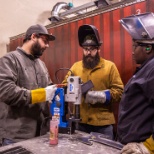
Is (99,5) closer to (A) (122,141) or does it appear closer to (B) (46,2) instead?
(A) (122,141)

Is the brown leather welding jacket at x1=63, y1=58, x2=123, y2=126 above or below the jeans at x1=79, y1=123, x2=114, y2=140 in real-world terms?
above

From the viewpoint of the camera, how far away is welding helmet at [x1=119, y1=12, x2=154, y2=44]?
1.19 m

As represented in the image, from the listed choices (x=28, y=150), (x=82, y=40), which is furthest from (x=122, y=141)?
(x=82, y=40)

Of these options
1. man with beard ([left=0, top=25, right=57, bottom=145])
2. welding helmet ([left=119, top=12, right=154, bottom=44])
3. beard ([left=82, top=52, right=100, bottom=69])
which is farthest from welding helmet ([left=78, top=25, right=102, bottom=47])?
welding helmet ([left=119, top=12, right=154, bottom=44])

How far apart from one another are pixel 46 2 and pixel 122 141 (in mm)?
3623

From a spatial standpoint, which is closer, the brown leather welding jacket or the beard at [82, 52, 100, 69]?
the brown leather welding jacket

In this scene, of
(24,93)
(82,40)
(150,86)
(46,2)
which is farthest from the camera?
(46,2)

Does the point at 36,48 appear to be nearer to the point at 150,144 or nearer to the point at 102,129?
the point at 102,129

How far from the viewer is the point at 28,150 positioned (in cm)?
124

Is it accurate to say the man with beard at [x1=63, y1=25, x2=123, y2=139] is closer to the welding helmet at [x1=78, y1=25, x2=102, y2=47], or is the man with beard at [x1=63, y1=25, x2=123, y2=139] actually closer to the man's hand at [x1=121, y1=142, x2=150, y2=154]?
the welding helmet at [x1=78, y1=25, x2=102, y2=47]

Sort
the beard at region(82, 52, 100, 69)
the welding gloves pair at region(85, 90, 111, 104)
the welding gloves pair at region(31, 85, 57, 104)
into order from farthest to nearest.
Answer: the beard at region(82, 52, 100, 69), the welding gloves pair at region(85, 90, 111, 104), the welding gloves pair at region(31, 85, 57, 104)

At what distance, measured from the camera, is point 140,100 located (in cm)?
114

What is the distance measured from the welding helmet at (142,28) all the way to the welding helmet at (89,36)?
80 centimetres

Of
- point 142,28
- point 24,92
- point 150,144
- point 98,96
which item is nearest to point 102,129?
point 98,96
